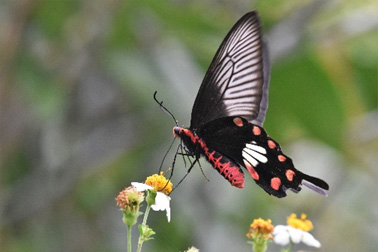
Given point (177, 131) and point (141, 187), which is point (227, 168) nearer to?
point (177, 131)

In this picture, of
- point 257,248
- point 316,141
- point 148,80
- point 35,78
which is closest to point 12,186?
point 35,78

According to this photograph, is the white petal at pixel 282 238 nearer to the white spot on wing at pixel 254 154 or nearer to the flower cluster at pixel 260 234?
the flower cluster at pixel 260 234

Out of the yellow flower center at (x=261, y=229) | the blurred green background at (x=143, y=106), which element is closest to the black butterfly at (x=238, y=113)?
the yellow flower center at (x=261, y=229)

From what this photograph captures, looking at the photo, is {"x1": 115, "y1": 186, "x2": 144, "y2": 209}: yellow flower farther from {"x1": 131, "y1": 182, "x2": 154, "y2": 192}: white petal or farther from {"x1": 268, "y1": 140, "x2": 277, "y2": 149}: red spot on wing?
{"x1": 268, "y1": 140, "x2": 277, "y2": 149}: red spot on wing

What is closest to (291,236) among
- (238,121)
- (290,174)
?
(290,174)

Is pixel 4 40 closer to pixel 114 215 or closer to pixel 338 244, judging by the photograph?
pixel 114 215

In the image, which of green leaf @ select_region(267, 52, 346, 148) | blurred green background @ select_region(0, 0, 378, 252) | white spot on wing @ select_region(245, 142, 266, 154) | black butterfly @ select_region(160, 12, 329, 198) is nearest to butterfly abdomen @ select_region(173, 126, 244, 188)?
black butterfly @ select_region(160, 12, 329, 198)
